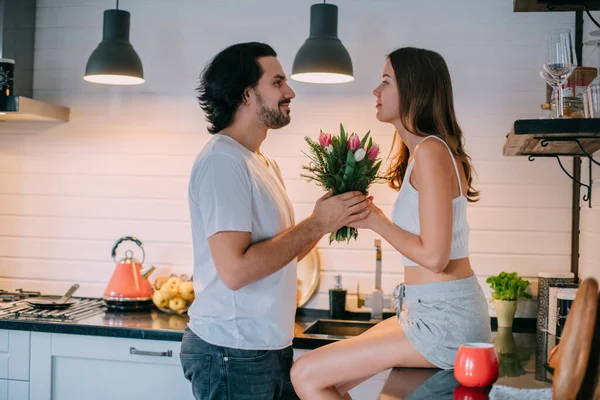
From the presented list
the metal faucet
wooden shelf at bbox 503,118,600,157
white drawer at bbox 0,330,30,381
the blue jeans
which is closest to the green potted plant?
the metal faucet

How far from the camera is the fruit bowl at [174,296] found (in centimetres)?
351

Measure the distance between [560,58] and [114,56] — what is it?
2080 mm

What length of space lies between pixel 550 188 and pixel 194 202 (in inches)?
77.9

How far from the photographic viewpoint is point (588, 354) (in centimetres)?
153

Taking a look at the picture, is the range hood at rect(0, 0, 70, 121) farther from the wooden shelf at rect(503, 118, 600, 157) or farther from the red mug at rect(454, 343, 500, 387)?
the red mug at rect(454, 343, 500, 387)

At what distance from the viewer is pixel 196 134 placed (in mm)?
3844

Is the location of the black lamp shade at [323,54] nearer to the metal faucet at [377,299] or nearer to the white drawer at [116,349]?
the metal faucet at [377,299]

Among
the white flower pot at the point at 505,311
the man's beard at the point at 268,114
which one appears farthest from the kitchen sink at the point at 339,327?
the man's beard at the point at 268,114

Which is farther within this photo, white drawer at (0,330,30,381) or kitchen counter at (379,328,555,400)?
white drawer at (0,330,30,381)

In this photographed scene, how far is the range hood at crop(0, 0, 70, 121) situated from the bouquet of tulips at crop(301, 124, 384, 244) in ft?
6.18

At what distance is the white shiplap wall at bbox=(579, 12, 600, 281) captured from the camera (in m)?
3.02

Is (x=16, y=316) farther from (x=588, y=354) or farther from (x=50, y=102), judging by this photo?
(x=588, y=354)

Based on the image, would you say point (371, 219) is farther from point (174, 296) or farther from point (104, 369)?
point (104, 369)

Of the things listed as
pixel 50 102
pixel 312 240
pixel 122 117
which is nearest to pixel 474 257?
pixel 312 240
